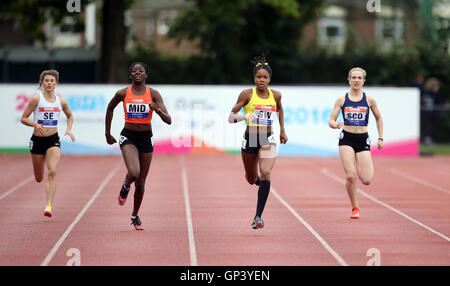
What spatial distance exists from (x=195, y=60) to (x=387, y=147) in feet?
38.2

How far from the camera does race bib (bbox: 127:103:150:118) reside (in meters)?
10.9

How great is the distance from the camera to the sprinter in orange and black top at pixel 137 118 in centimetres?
1089

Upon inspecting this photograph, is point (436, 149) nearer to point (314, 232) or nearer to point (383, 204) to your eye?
point (383, 204)

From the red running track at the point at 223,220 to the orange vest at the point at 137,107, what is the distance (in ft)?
4.38

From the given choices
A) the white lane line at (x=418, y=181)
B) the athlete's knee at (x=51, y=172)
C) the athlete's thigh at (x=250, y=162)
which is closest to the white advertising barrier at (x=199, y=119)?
the white lane line at (x=418, y=181)

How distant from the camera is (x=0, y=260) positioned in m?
9.21

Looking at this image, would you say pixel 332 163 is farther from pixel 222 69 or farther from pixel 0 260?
pixel 0 260

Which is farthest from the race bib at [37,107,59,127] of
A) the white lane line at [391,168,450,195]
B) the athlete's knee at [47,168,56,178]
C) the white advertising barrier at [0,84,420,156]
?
the white advertising barrier at [0,84,420,156]

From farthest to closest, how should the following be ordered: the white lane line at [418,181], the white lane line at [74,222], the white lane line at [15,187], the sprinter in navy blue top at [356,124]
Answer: the white lane line at [418,181], the white lane line at [15,187], the sprinter in navy blue top at [356,124], the white lane line at [74,222]

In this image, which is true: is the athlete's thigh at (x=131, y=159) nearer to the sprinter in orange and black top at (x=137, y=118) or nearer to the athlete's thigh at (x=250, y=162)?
the sprinter in orange and black top at (x=137, y=118)

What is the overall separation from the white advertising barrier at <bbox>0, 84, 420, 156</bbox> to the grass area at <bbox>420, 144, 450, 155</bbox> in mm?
2427

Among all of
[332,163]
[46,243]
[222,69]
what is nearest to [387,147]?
[332,163]

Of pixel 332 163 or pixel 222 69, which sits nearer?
pixel 332 163
